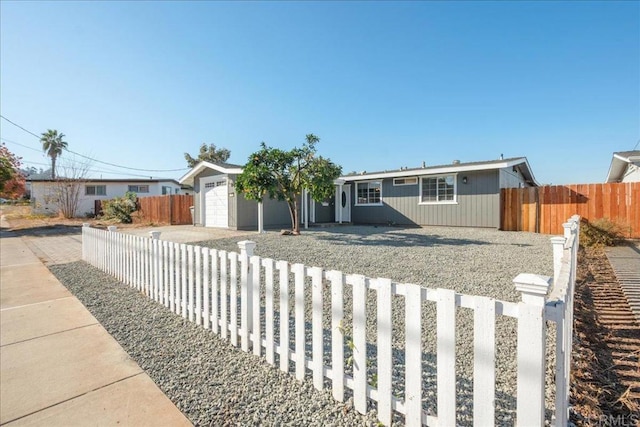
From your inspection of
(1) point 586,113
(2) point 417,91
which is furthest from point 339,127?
(1) point 586,113

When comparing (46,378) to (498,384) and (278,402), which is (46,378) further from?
(498,384)

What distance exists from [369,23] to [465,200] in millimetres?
8735

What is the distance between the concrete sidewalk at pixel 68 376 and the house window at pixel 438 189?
1415 cm

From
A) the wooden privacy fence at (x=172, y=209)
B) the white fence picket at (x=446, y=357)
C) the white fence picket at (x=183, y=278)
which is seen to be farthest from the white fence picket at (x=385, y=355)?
the wooden privacy fence at (x=172, y=209)

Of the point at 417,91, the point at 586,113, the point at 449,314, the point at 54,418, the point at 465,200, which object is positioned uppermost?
the point at 417,91

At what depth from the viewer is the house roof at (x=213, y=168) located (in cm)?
1250

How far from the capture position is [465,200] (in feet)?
44.6

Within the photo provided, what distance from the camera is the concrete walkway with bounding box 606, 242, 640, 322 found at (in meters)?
3.81

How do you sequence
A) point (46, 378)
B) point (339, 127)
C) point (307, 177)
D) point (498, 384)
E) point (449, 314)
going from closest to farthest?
point (449, 314) < point (498, 384) < point (46, 378) < point (307, 177) < point (339, 127)

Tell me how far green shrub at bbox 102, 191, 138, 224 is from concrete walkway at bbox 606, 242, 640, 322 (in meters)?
23.9

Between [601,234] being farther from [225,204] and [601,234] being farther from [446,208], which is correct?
[225,204]

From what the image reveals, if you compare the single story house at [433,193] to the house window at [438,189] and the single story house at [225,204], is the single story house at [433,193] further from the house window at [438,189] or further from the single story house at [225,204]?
the single story house at [225,204]

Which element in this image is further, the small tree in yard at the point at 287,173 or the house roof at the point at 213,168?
the house roof at the point at 213,168

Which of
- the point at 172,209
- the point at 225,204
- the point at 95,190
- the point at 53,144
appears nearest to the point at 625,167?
the point at 225,204
